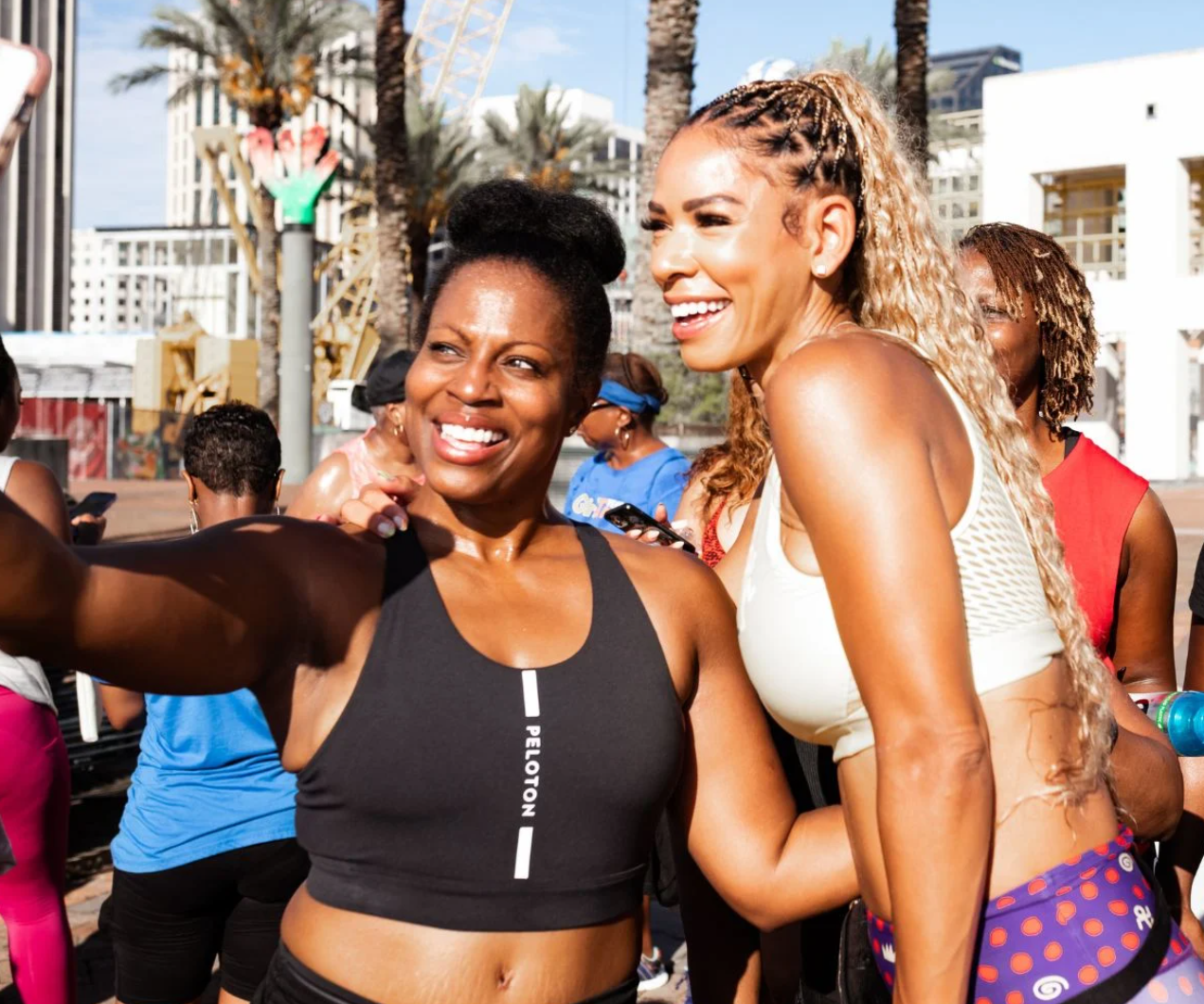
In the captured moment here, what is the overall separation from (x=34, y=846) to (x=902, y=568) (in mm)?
3046

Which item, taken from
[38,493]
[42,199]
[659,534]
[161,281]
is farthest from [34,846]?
[161,281]

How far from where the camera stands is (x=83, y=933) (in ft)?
18.2

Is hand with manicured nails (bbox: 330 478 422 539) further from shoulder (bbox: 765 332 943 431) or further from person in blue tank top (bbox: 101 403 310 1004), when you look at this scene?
person in blue tank top (bbox: 101 403 310 1004)

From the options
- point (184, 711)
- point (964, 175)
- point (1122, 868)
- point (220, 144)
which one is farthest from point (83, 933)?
point (964, 175)

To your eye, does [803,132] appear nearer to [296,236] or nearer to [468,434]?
[468,434]

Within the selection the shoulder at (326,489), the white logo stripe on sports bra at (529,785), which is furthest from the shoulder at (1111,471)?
the shoulder at (326,489)

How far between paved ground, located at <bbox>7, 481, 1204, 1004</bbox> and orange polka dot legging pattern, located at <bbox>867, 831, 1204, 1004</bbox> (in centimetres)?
320

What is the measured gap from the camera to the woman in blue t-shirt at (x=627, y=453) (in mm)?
6215

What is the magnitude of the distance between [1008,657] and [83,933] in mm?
4642

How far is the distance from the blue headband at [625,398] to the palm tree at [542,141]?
32.5 m

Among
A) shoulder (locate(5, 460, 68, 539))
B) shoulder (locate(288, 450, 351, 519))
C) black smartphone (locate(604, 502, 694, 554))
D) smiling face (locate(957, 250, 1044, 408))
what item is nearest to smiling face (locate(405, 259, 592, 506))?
black smartphone (locate(604, 502, 694, 554))

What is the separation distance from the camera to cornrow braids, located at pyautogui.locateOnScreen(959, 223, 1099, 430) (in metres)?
3.51

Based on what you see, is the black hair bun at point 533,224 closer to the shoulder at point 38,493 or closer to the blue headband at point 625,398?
the shoulder at point 38,493

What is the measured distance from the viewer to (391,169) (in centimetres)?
2197
